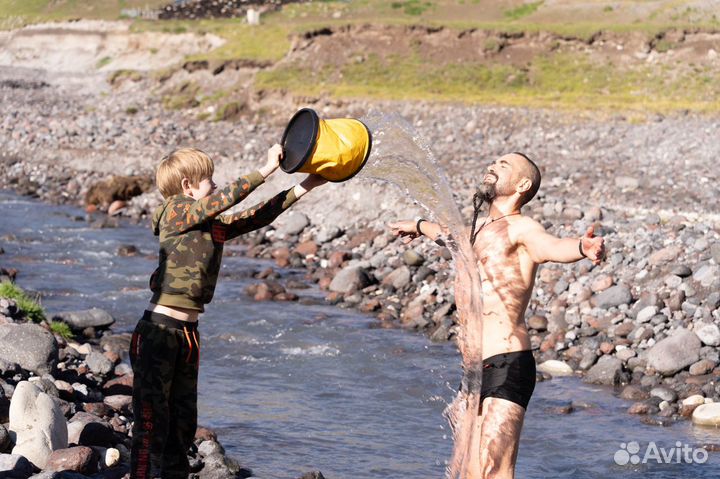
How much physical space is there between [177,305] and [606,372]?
6.61 meters

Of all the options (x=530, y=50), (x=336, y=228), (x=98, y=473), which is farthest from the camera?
(x=530, y=50)

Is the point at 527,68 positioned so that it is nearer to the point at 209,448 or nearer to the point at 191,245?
the point at 209,448

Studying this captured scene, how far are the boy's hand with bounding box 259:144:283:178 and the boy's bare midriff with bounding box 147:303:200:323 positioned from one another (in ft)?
2.78

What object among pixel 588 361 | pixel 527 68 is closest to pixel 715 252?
pixel 588 361

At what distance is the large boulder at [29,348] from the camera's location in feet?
28.7

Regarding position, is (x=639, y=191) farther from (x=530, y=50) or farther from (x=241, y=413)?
(x=530, y=50)

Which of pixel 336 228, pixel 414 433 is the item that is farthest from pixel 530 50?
pixel 414 433

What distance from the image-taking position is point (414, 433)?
942cm

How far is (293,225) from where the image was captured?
19.2 metres

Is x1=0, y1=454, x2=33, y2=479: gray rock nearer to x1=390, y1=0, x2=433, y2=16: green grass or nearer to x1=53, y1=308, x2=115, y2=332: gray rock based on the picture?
x1=53, y1=308, x2=115, y2=332: gray rock

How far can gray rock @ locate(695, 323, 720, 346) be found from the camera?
10852mm

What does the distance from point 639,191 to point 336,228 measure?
5.44 metres

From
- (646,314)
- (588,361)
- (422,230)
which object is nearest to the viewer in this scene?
(422,230)

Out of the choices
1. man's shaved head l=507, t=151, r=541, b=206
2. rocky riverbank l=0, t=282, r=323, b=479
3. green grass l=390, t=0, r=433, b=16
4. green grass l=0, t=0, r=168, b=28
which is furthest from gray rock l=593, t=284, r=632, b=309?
green grass l=0, t=0, r=168, b=28
